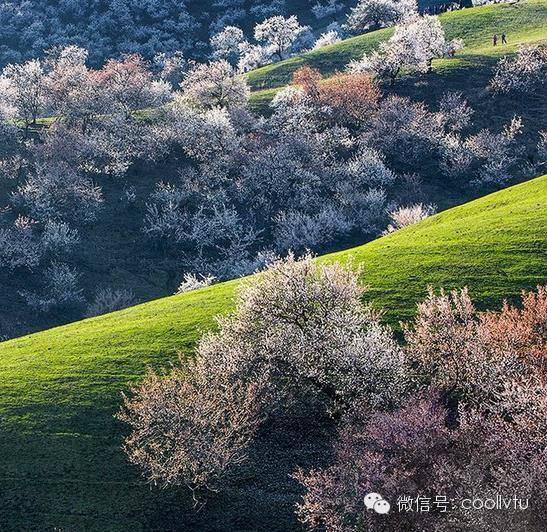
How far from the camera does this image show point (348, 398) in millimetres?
34156

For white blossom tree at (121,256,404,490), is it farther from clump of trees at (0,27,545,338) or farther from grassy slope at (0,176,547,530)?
clump of trees at (0,27,545,338)

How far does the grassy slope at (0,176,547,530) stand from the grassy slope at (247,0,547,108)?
73053 millimetres

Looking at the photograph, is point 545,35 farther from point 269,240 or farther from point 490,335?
point 490,335

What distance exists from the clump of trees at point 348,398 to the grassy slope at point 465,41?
9669cm

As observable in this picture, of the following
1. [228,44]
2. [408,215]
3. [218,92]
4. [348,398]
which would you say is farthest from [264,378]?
[228,44]

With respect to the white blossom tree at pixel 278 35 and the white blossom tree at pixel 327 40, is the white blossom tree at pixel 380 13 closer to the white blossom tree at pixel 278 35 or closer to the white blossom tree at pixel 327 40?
the white blossom tree at pixel 327 40

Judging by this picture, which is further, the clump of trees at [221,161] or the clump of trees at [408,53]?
the clump of trees at [408,53]

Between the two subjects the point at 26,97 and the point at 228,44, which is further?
the point at 228,44

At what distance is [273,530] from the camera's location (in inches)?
1203

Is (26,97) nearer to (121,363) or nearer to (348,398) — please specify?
(121,363)

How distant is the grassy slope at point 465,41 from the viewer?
130000mm

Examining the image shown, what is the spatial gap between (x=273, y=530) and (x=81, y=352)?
21483mm

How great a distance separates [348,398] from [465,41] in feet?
Answer: 418

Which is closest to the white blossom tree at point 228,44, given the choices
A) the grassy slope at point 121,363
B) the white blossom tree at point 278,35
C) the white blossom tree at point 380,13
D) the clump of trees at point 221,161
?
the white blossom tree at point 278,35
